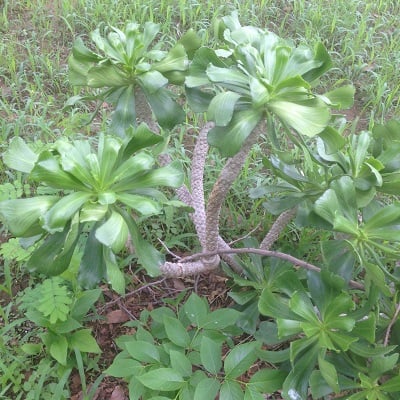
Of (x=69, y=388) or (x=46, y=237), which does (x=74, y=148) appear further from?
(x=69, y=388)

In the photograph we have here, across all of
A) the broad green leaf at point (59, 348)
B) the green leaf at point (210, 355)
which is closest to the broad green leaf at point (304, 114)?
the green leaf at point (210, 355)

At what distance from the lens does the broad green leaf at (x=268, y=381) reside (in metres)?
1.59

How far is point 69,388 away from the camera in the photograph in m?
1.93

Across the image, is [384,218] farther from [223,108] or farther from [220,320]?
[220,320]

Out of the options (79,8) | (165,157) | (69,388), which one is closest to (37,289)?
(69,388)

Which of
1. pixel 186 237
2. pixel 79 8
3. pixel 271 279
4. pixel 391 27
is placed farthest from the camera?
pixel 391 27

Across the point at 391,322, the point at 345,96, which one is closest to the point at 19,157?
the point at 345,96

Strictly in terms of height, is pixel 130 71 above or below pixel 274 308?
above

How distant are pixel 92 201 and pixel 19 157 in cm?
25

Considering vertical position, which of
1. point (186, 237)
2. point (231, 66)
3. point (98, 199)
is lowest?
point (186, 237)

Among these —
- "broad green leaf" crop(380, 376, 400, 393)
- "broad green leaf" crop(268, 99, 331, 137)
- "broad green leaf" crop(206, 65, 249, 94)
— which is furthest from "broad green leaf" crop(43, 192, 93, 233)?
"broad green leaf" crop(380, 376, 400, 393)

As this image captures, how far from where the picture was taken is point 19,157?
1.30 meters

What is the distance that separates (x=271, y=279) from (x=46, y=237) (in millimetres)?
933

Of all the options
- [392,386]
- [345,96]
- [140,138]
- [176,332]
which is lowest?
[176,332]
